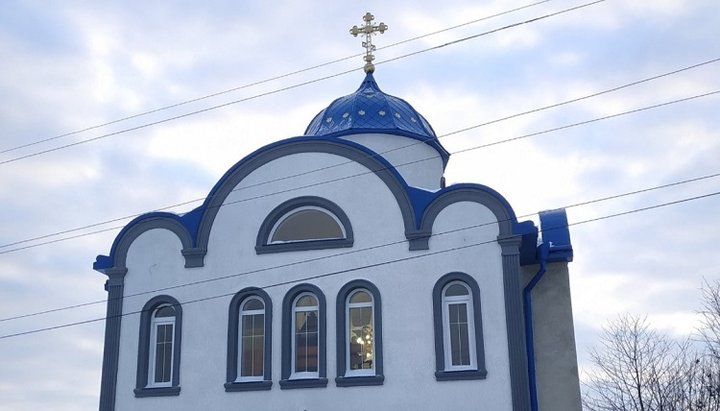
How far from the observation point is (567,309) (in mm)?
16547

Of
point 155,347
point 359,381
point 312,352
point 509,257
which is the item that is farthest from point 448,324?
point 155,347

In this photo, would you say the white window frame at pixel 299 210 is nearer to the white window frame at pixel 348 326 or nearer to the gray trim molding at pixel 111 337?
the white window frame at pixel 348 326

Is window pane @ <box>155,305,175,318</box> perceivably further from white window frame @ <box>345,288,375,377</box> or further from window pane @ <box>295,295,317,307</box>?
white window frame @ <box>345,288,375,377</box>

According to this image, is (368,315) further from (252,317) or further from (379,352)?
(252,317)

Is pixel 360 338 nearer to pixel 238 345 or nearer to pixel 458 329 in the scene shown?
pixel 458 329

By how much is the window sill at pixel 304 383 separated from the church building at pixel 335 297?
2 cm

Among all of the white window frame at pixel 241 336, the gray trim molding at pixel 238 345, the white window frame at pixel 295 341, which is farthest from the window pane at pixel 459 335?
the white window frame at pixel 241 336

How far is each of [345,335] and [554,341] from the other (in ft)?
13.6

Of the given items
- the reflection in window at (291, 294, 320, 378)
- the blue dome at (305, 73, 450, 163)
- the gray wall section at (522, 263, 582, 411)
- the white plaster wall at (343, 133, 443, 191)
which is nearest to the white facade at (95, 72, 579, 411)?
the reflection in window at (291, 294, 320, 378)

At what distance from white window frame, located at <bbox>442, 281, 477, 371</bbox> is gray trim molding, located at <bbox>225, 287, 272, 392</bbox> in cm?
304

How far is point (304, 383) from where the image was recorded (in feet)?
48.3

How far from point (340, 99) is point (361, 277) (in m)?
6.65

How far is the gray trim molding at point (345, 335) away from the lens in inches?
571

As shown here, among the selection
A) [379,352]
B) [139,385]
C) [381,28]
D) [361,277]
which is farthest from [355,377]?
[381,28]
